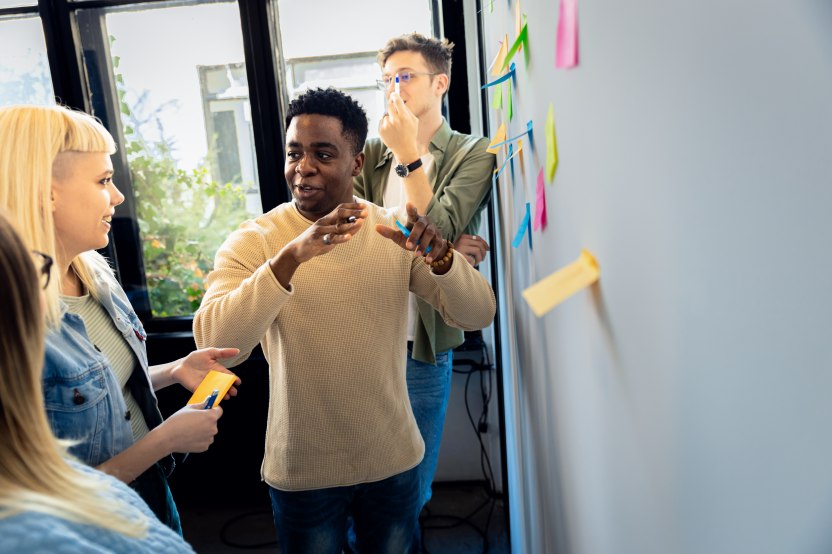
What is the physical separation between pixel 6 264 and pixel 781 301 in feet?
1.82

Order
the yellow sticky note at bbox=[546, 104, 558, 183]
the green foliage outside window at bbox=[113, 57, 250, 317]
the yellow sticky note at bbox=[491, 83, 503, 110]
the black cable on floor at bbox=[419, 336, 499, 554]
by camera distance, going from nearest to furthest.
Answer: the yellow sticky note at bbox=[546, 104, 558, 183]
the yellow sticky note at bbox=[491, 83, 503, 110]
the black cable on floor at bbox=[419, 336, 499, 554]
the green foliage outside window at bbox=[113, 57, 250, 317]

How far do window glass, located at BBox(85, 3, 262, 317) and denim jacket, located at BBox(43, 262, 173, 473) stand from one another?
1587 mm

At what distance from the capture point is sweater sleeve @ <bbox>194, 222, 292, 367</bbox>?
1.21 m

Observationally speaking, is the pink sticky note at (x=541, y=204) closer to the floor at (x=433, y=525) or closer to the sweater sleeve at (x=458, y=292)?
the sweater sleeve at (x=458, y=292)

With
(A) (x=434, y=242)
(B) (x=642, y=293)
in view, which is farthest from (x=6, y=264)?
(A) (x=434, y=242)

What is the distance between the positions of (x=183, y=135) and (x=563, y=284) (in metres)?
2.41

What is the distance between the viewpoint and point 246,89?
2.70 meters

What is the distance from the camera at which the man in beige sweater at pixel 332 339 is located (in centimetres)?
132

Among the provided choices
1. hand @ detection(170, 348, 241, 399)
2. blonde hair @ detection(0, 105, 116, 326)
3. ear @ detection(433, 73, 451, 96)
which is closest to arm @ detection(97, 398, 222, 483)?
hand @ detection(170, 348, 241, 399)

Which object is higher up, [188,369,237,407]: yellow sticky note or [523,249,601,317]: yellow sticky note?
[523,249,601,317]: yellow sticky note

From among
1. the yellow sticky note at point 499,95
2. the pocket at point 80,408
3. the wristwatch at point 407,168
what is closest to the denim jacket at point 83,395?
the pocket at point 80,408

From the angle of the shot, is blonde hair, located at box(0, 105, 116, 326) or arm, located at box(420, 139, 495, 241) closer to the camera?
blonde hair, located at box(0, 105, 116, 326)

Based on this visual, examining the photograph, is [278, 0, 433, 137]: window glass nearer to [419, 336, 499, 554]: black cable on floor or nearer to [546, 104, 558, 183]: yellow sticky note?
[419, 336, 499, 554]: black cable on floor

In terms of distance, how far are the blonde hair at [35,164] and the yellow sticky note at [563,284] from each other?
77cm
